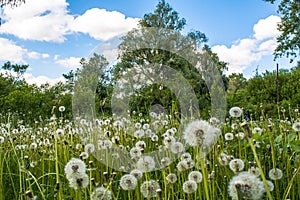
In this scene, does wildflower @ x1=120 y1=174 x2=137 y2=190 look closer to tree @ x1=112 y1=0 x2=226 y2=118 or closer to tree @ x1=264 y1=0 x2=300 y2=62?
tree @ x1=112 y1=0 x2=226 y2=118

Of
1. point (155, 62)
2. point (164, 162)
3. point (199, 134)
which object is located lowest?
point (164, 162)

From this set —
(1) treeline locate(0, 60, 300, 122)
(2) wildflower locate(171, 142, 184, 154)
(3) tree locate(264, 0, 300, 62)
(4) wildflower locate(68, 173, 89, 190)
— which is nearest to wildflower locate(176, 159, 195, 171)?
(2) wildflower locate(171, 142, 184, 154)

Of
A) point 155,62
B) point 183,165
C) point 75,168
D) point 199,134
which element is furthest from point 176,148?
point 155,62

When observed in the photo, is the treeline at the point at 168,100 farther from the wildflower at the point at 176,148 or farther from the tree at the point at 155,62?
the wildflower at the point at 176,148

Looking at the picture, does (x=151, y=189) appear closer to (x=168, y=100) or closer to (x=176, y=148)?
(x=176, y=148)

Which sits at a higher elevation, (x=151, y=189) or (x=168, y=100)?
(x=168, y=100)

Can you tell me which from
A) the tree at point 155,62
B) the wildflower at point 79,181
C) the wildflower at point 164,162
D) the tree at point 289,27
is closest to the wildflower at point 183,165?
the wildflower at point 164,162

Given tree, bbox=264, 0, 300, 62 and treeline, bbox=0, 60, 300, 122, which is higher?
tree, bbox=264, 0, 300, 62

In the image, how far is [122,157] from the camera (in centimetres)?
272

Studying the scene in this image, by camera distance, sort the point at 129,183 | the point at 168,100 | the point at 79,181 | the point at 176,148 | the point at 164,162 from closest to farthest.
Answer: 1. the point at 79,181
2. the point at 129,183
3. the point at 164,162
4. the point at 176,148
5. the point at 168,100

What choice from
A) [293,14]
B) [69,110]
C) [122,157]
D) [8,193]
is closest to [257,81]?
[69,110]

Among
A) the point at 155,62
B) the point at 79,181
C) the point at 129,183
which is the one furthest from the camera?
the point at 155,62

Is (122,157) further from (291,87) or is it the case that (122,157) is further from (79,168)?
(291,87)

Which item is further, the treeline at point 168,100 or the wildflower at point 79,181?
the treeline at point 168,100
